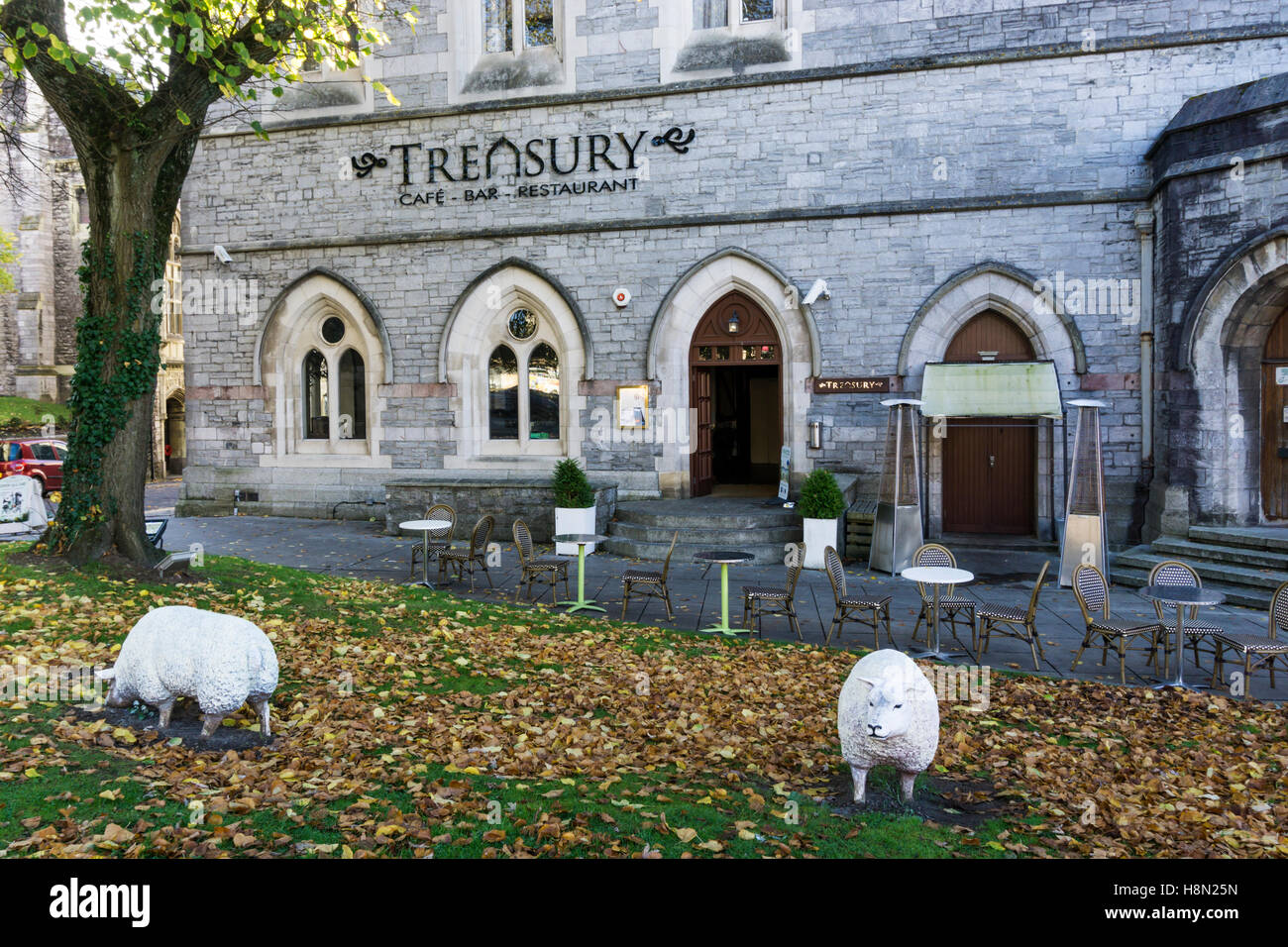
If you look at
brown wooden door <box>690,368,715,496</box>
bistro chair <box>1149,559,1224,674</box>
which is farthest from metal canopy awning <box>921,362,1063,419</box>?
bistro chair <box>1149,559,1224,674</box>

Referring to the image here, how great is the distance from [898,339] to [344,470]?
31.0 ft

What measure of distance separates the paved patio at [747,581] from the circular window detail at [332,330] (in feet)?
10.8

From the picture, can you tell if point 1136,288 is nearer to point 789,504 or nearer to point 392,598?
point 789,504

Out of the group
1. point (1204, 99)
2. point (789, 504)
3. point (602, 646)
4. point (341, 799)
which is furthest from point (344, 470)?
point (1204, 99)

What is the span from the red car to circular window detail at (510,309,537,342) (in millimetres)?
11179

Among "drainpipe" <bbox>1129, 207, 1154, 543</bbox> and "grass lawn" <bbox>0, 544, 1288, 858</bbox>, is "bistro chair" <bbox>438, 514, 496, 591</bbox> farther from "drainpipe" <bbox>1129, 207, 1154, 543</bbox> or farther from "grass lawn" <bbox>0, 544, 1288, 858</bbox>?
"drainpipe" <bbox>1129, 207, 1154, 543</bbox>

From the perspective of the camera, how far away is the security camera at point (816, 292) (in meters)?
13.2

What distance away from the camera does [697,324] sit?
1399 centimetres

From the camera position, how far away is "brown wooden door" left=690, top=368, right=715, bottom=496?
14.2 metres

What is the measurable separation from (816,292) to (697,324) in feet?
6.41

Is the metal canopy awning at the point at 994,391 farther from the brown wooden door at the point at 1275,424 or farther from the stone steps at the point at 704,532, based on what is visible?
the stone steps at the point at 704,532

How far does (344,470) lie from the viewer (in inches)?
604

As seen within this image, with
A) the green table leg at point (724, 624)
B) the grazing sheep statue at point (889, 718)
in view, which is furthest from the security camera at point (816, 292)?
the grazing sheep statue at point (889, 718)

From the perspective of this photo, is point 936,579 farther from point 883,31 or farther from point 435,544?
point 883,31
